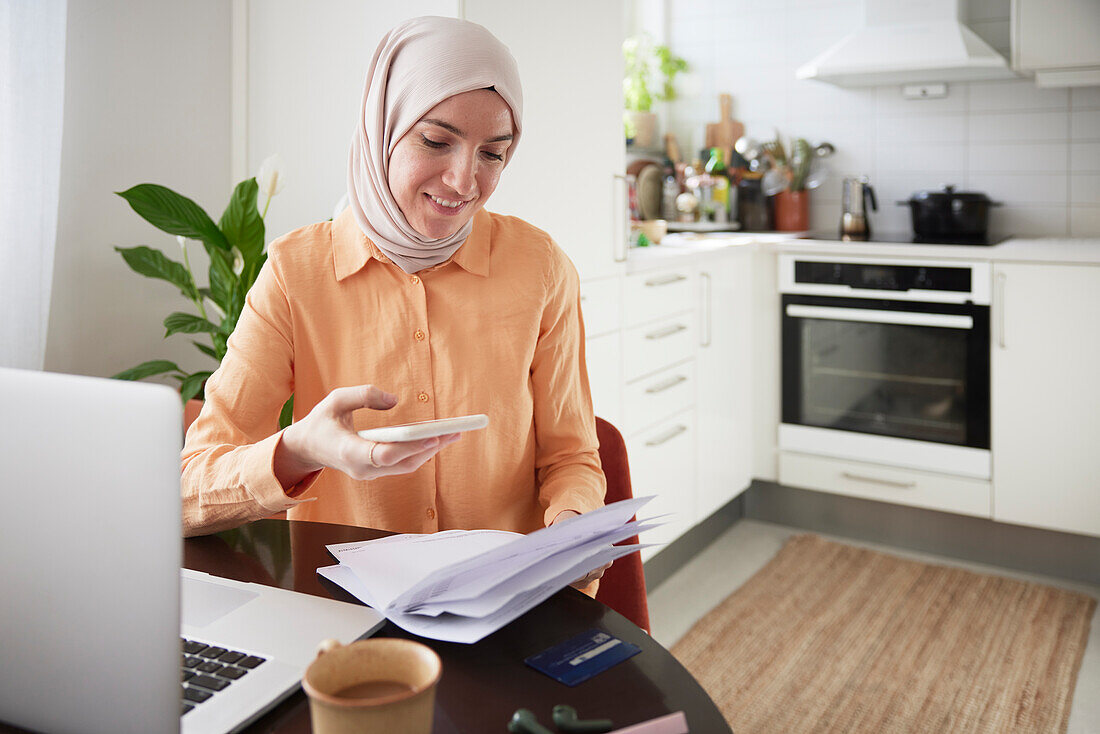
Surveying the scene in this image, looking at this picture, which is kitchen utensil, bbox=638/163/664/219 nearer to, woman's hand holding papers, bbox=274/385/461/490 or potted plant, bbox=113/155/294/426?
potted plant, bbox=113/155/294/426

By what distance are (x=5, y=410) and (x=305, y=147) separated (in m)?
1.70

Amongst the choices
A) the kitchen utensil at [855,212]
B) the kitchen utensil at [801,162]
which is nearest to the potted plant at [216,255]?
the kitchen utensil at [855,212]

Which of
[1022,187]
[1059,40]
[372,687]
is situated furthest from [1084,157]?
[372,687]

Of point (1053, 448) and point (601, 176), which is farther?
point (1053, 448)

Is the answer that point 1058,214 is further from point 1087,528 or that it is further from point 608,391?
point 608,391

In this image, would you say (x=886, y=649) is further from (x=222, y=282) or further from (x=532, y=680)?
(x=532, y=680)

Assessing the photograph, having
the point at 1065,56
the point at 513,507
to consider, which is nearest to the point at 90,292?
the point at 513,507

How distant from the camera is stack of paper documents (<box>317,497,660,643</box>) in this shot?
83 centimetres

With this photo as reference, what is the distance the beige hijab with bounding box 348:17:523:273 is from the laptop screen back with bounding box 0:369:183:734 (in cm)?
70

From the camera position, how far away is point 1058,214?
3336 mm

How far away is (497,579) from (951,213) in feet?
9.40

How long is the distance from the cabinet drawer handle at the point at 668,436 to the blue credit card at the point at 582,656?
→ 73.8 inches

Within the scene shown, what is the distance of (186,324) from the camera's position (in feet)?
6.12

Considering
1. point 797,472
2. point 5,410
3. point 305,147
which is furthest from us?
point 797,472
